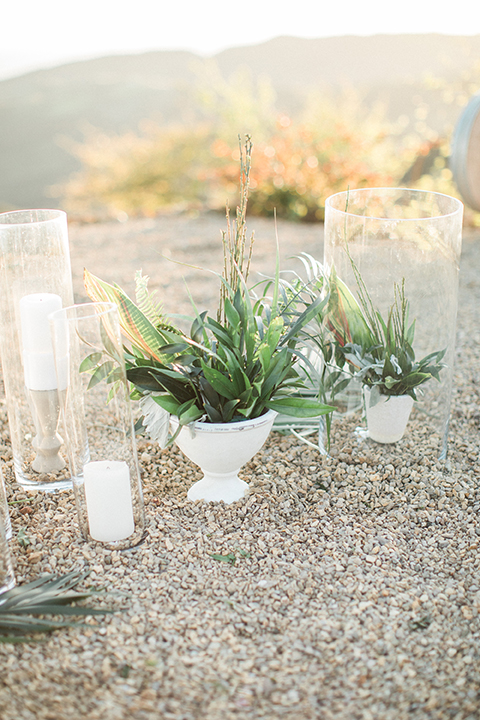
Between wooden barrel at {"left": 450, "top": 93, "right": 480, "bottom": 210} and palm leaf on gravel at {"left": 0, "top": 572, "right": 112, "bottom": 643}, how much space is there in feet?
14.5

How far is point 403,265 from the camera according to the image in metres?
1.96

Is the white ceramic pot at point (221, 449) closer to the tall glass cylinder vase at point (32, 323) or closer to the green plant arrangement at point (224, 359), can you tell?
the green plant arrangement at point (224, 359)

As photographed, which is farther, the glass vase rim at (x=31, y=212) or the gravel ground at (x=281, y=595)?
the glass vase rim at (x=31, y=212)

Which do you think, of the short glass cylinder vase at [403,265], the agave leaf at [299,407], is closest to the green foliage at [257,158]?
the short glass cylinder vase at [403,265]

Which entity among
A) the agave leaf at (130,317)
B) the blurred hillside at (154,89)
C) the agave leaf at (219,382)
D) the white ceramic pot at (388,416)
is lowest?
the white ceramic pot at (388,416)

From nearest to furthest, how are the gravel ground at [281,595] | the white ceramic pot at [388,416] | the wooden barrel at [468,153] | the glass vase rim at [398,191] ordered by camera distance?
the gravel ground at [281,595] → the glass vase rim at [398,191] → the white ceramic pot at [388,416] → the wooden barrel at [468,153]

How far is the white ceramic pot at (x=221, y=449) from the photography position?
64.3 inches

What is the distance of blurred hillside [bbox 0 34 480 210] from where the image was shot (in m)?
11.9

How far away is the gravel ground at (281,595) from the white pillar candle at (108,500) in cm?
6

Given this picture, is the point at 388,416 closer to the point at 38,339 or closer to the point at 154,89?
the point at 38,339

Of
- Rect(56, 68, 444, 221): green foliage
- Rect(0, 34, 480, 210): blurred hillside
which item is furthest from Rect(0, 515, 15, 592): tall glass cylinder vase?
Rect(0, 34, 480, 210): blurred hillside

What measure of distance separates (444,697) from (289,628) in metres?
0.35

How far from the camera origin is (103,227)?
5.77 metres

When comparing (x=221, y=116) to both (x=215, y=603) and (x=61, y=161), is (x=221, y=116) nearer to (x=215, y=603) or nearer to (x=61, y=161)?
(x=215, y=603)
